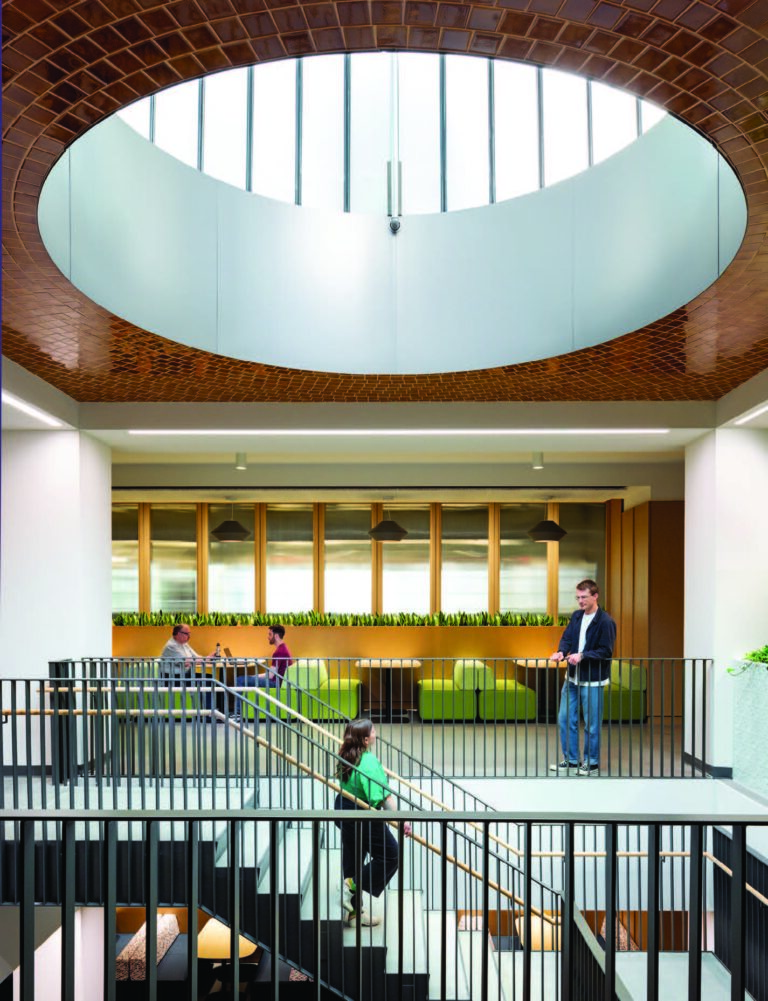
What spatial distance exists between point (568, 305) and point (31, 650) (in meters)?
6.55

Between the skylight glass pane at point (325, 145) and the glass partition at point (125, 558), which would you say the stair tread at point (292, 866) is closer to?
the skylight glass pane at point (325, 145)

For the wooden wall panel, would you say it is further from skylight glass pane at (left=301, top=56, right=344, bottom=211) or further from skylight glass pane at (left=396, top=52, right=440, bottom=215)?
skylight glass pane at (left=301, top=56, right=344, bottom=211)

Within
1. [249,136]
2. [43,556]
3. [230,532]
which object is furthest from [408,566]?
[249,136]

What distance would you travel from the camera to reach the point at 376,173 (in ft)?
25.7

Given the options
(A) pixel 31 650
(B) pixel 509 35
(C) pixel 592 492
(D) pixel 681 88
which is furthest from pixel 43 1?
(C) pixel 592 492

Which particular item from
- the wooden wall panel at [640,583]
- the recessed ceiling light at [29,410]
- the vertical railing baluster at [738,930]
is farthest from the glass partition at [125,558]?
the vertical railing baluster at [738,930]

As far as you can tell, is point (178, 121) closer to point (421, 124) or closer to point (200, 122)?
point (200, 122)

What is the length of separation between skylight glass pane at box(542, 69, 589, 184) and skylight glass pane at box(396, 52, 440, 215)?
112 cm

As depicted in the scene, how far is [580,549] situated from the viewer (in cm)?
1447

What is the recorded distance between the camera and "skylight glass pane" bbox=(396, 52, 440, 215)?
25.1 ft

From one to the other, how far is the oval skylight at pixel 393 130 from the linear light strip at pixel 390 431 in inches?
93.3

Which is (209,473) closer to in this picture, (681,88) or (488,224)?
(488,224)

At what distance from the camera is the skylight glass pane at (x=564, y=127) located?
7.56 metres

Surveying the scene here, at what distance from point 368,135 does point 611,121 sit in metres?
2.41
